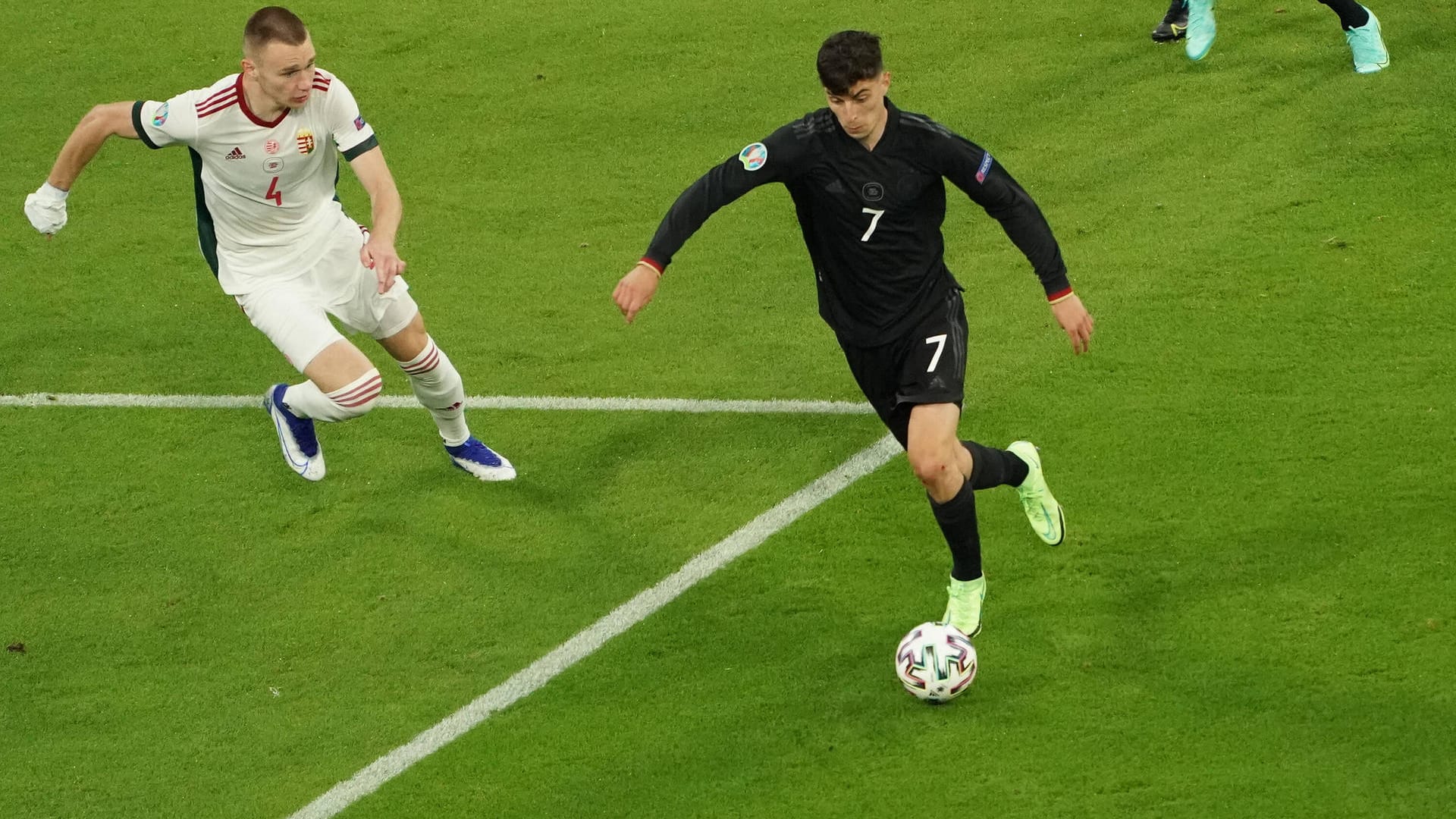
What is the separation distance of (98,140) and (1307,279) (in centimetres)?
575

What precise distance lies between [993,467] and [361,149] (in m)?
2.94

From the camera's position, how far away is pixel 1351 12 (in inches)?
398

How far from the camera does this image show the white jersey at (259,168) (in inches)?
269

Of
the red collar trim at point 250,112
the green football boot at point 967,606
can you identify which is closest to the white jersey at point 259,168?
the red collar trim at point 250,112

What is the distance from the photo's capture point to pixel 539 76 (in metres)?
11.6

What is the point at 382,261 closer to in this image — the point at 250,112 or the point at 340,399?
the point at 340,399

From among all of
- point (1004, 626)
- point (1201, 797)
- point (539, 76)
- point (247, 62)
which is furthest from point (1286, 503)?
point (539, 76)

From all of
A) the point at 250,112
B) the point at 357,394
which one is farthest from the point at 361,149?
the point at 357,394

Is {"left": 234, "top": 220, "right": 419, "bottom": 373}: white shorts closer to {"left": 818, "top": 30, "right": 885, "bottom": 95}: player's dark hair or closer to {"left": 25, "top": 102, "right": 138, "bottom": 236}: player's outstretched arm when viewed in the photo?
{"left": 25, "top": 102, "right": 138, "bottom": 236}: player's outstretched arm

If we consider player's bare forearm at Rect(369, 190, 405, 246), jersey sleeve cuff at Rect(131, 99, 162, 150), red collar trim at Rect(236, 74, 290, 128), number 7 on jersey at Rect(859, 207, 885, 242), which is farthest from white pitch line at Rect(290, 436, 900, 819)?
jersey sleeve cuff at Rect(131, 99, 162, 150)

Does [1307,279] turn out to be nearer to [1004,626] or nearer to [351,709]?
[1004,626]

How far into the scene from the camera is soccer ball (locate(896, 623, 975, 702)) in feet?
19.1

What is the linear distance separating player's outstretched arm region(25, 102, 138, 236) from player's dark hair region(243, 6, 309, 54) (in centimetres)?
77

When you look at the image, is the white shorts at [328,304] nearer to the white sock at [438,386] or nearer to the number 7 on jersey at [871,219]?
the white sock at [438,386]
